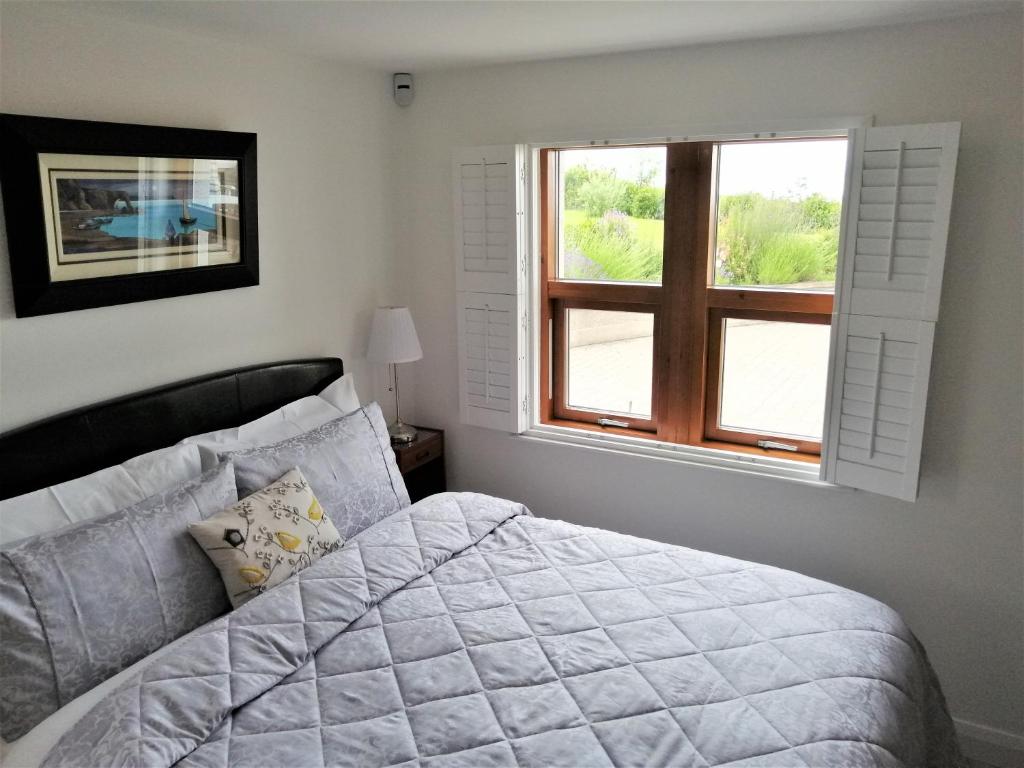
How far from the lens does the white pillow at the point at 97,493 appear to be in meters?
1.97

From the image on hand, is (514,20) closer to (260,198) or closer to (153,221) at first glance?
(260,198)

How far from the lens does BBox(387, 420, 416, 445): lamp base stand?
333 centimetres

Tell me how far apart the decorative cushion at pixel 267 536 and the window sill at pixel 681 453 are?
1216 mm

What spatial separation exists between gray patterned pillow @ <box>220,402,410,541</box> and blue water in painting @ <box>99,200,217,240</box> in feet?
2.46

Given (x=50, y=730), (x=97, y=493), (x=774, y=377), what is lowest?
(x=50, y=730)

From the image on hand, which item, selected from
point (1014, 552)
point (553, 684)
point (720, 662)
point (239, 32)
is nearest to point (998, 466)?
point (1014, 552)

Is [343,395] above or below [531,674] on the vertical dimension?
above

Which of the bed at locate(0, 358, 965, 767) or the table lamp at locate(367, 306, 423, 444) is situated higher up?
the table lamp at locate(367, 306, 423, 444)

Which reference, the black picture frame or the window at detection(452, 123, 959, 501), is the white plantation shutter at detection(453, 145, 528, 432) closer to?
the window at detection(452, 123, 959, 501)

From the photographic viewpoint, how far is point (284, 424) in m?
2.76

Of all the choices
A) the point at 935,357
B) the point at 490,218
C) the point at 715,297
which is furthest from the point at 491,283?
the point at 935,357

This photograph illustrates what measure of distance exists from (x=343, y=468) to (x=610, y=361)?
1.27 m

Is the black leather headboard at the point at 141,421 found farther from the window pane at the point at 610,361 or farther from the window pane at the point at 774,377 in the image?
the window pane at the point at 774,377

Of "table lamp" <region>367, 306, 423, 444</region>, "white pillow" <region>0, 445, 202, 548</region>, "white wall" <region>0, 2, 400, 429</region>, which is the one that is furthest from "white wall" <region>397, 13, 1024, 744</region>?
"white pillow" <region>0, 445, 202, 548</region>
